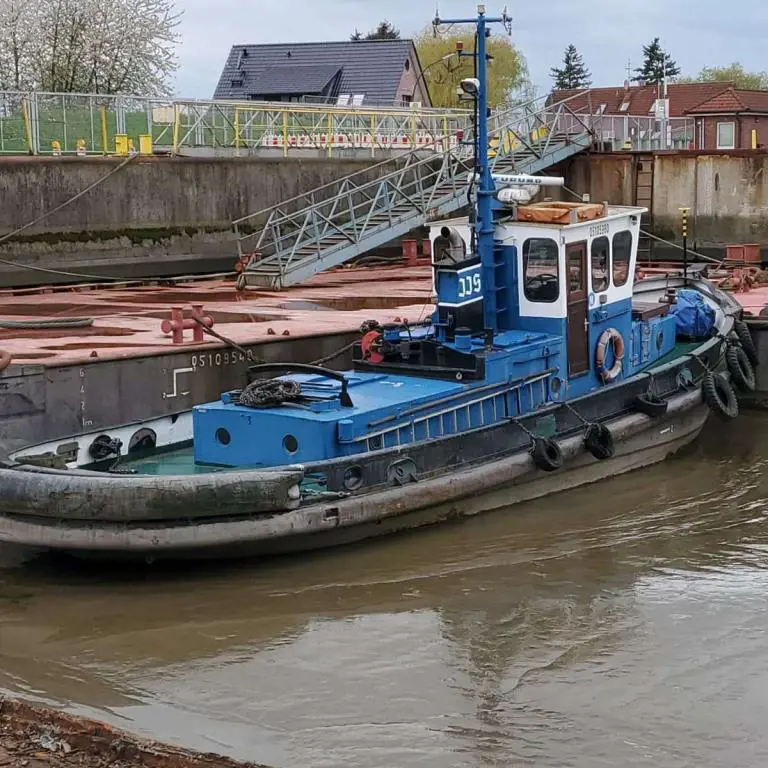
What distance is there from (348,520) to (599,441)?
9.74 ft

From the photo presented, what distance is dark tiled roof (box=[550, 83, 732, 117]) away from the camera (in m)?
41.0

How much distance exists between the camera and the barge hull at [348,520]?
847 cm

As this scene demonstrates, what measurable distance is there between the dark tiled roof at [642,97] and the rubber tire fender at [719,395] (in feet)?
94.5

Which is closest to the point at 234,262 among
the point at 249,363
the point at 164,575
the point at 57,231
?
the point at 57,231

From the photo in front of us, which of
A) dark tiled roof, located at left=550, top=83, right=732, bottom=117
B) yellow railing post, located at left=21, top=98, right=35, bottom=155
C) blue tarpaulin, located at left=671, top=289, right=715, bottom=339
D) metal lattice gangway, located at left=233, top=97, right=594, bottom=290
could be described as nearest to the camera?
blue tarpaulin, located at left=671, top=289, right=715, bottom=339

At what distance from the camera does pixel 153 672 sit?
737cm

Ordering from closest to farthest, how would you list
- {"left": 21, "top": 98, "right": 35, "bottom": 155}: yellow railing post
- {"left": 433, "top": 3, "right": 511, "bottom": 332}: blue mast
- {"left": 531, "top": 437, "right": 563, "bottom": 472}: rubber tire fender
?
{"left": 531, "top": 437, "right": 563, "bottom": 472}: rubber tire fender, {"left": 433, "top": 3, "right": 511, "bottom": 332}: blue mast, {"left": 21, "top": 98, "right": 35, "bottom": 155}: yellow railing post

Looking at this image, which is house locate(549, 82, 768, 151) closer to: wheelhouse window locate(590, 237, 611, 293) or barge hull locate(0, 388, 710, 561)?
wheelhouse window locate(590, 237, 611, 293)

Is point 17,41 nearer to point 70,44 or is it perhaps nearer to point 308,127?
point 70,44

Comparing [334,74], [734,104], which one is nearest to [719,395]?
[734,104]

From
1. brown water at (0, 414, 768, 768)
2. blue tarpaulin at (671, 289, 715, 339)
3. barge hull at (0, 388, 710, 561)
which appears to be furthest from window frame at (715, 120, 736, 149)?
brown water at (0, 414, 768, 768)

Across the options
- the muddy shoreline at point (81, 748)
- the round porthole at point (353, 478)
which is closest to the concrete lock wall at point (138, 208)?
the round porthole at point (353, 478)

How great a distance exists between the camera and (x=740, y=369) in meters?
13.6

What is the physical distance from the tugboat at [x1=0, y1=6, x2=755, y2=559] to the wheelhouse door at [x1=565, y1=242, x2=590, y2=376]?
2cm
